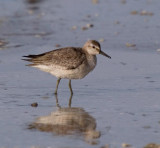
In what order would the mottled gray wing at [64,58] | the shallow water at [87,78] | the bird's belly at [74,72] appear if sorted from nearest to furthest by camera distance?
the shallow water at [87,78]
the bird's belly at [74,72]
the mottled gray wing at [64,58]

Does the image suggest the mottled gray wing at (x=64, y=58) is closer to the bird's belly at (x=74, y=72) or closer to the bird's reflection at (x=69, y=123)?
Result: the bird's belly at (x=74, y=72)

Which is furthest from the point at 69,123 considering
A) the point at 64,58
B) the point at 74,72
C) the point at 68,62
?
the point at 64,58

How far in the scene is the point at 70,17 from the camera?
19328 millimetres

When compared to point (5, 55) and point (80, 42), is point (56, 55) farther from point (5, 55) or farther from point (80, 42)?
point (80, 42)

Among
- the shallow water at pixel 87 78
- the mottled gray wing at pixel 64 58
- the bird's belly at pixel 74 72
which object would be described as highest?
the mottled gray wing at pixel 64 58

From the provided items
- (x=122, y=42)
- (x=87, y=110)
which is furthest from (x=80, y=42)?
(x=87, y=110)

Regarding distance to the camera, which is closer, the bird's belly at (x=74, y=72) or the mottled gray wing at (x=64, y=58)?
the bird's belly at (x=74, y=72)

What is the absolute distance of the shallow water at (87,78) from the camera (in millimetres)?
8672

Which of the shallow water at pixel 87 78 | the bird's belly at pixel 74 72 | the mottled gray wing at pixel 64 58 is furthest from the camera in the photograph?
the mottled gray wing at pixel 64 58

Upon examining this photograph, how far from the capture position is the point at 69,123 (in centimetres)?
926

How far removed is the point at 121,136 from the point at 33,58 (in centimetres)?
391

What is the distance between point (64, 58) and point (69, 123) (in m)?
2.59

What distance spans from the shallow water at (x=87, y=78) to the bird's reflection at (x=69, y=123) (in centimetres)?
3

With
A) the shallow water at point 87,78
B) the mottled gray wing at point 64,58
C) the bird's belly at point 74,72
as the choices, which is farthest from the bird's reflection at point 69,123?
the mottled gray wing at point 64,58
